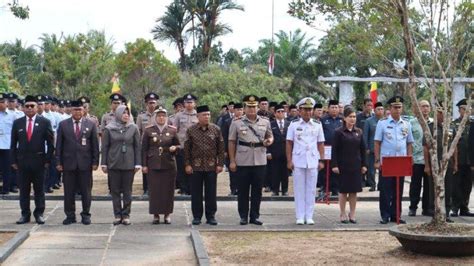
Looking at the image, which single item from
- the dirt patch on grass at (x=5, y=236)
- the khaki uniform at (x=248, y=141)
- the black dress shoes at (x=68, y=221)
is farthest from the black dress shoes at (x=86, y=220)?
the khaki uniform at (x=248, y=141)

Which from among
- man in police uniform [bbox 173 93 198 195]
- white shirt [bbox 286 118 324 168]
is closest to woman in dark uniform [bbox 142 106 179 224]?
white shirt [bbox 286 118 324 168]

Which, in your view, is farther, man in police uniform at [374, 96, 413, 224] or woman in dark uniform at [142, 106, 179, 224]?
man in police uniform at [374, 96, 413, 224]

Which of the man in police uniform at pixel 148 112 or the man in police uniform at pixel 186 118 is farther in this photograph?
the man in police uniform at pixel 148 112

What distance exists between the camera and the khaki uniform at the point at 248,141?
12.3 metres

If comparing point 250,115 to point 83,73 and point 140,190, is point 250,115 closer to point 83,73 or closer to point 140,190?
point 140,190

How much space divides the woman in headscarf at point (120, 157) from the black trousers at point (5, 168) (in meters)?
Answer: 4.65

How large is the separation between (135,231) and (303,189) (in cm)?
271

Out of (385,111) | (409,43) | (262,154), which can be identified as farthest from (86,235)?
(385,111)

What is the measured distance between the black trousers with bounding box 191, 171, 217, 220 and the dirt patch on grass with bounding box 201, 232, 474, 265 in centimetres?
100

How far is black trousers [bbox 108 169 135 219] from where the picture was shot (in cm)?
1234

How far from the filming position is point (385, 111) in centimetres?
1686

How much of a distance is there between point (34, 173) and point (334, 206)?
5827 mm

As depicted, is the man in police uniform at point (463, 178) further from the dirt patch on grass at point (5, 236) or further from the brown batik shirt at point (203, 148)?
the dirt patch on grass at point (5, 236)

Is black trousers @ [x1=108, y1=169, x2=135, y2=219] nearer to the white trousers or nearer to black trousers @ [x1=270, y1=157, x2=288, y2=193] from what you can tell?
the white trousers
